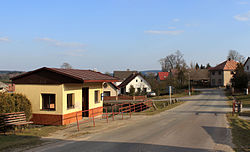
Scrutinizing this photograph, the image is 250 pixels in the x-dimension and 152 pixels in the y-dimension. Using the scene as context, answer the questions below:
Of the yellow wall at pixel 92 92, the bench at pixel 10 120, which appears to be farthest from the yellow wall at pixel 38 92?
the yellow wall at pixel 92 92

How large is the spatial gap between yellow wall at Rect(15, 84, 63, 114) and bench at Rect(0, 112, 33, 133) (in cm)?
204

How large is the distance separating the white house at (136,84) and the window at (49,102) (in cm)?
4477

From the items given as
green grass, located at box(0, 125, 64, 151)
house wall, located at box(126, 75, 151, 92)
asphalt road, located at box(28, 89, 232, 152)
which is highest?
house wall, located at box(126, 75, 151, 92)

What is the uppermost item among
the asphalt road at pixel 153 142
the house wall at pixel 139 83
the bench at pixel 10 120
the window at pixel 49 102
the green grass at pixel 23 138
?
the house wall at pixel 139 83

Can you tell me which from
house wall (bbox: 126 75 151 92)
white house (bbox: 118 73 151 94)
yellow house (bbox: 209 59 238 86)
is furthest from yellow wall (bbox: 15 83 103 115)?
yellow house (bbox: 209 59 238 86)

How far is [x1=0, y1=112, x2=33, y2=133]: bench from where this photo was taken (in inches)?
491

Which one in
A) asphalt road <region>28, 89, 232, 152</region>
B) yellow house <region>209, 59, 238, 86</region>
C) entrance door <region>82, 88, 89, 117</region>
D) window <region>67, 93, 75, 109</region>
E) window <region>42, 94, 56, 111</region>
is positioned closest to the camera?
asphalt road <region>28, 89, 232, 152</region>

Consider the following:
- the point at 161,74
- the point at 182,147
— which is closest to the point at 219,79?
the point at 161,74

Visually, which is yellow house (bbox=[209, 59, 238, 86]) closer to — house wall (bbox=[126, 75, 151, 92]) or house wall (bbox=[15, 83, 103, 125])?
house wall (bbox=[126, 75, 151, 92])

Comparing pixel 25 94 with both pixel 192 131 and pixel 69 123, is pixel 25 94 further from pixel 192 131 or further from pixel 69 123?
pixel 192 131

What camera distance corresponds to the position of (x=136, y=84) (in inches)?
2435

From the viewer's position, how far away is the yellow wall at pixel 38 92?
1510 centimetres

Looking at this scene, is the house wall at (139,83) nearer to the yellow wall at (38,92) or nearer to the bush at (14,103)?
the yellow wall at (38,92)

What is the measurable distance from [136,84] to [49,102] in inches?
1847
